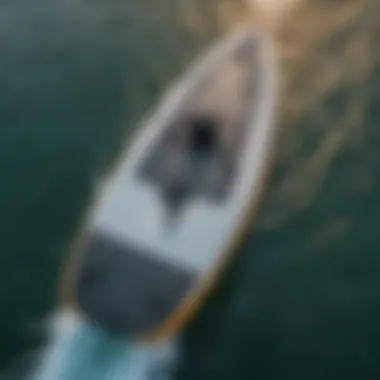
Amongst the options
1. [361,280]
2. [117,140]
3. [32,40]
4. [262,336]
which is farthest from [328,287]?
[32,40]

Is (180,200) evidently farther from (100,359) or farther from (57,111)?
(57,111)

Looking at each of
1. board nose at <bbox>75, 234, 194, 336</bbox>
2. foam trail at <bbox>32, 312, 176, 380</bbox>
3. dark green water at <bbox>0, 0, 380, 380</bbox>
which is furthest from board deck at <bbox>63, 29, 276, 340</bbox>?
dark green water at <bbox>0, 0, 380, 380</bbox>

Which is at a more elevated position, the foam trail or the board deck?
the board deck

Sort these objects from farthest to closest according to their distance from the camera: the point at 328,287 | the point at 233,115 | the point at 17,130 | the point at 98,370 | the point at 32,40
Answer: the point at 32,40 → the point at 17,130 → the point at 233,115 → the point at 328,287 → the point at 98,370

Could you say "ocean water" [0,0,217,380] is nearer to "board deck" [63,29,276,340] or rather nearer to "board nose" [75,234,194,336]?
"board deck" [63,29,276,340]

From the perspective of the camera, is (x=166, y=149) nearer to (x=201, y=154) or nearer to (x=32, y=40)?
(x=201, y=154)

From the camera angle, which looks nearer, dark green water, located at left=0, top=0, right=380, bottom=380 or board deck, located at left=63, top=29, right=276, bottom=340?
board deck, located at left=63, top=29, right=276, bottom=340

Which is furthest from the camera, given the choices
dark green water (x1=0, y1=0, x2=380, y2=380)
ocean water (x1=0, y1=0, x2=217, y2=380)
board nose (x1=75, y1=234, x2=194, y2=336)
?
ocean water (x1=0, y1=0, x2=217, y2=380)

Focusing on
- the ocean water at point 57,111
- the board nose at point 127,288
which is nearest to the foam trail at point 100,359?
the board nose at point 127,288
